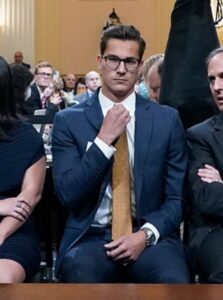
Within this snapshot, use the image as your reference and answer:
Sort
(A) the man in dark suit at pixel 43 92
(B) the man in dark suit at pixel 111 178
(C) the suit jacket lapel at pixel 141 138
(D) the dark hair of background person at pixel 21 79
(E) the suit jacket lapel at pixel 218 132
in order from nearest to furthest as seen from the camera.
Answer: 1. (B) the man in dark suit at pixel 111 178
2. (C) the suit jacket lapel at pixel 141 138
3. (E) the suit jacket lapel at pixel 218 132
4. (D) the dark hair of background person at pixel 21 79
5. (A) the man in dark suit at pixel 43 92

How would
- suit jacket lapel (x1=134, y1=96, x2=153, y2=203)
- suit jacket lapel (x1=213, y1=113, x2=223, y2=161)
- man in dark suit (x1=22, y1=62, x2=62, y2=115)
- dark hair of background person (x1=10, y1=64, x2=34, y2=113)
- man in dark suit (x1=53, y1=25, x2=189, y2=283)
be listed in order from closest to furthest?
man in dark suit (x1=53, y1=25, x2=189, y2=283) < suit jacket lapel (x1=134, y1=96, x2=153, y2=203) < suit jacket lapel (x1=213, y1=113, x2=223, y2=161) < dark hair of background person (x1=10, y1=64, x2=34, y2=113) < man in dark suit (x1=22, y1=62, x2=62, y2=115)

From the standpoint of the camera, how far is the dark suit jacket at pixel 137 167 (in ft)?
6.97

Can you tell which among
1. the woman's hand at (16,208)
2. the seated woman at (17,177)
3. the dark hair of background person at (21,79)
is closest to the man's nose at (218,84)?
the seated woman at (17,177)

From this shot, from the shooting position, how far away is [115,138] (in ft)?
6.97

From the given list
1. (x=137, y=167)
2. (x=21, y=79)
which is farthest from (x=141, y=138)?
(x=21, y=79)

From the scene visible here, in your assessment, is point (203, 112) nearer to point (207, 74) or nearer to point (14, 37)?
point (207, 74)

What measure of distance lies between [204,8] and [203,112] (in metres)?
0.41

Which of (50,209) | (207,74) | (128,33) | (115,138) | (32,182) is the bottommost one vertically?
(50,209)

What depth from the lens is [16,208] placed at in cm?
214

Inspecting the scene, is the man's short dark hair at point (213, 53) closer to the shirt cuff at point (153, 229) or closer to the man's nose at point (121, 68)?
the man's nose at point (121, 68)

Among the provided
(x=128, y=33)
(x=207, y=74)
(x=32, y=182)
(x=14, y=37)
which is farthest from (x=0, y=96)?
(x=14, y=37)

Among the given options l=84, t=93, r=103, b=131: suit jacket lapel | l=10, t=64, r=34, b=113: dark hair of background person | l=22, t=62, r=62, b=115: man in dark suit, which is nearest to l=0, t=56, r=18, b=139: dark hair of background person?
l=84, t=93, r=103, b=131: suit jacket lapel

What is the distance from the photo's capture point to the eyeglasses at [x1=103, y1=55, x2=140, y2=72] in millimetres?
2236

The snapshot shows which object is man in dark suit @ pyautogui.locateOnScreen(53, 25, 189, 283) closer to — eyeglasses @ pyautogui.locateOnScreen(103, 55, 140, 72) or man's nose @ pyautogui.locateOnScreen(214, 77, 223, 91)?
eyeglasses @ pyautogui.locateOnScreen(103, 55, 140, 72)
